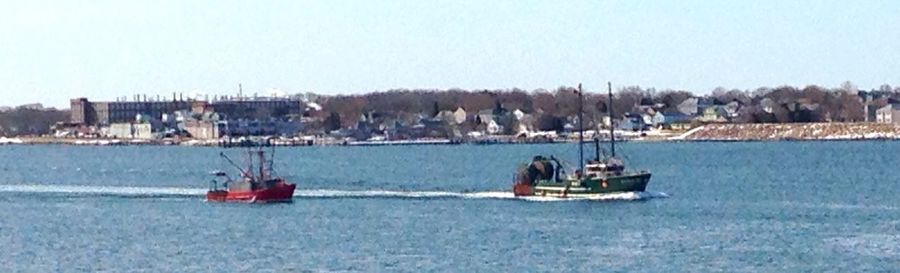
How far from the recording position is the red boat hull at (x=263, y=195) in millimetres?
50344

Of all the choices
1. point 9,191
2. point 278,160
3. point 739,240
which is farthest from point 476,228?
point 278,160

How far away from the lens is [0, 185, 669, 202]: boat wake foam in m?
49.2

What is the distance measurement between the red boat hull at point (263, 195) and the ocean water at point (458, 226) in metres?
0.77

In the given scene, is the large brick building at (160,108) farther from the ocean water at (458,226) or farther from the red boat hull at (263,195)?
the red boat hull at (263,195)

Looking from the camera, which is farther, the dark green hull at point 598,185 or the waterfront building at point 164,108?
the waterfront building at point 164,108

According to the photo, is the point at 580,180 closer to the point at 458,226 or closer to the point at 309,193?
the point at 458,226

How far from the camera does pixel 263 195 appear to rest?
50344 mm

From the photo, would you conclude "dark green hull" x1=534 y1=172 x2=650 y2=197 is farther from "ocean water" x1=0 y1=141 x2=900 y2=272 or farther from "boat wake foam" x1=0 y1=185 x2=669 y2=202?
"ocean water" x1=0 y1=141 x2=900 y2=272

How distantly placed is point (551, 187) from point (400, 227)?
9.11 m

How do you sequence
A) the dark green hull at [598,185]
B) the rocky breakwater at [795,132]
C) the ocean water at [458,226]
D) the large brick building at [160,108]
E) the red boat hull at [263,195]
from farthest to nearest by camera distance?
the large brick building at [160,108], the rocky breakwater at [795,132], the red boat hull at [263,195], the dark green hull at [598,185], the ocean water at [458,226]

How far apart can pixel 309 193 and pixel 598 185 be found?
33.9 feet

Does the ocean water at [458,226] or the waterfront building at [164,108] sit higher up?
the waterfront building at [164,108]

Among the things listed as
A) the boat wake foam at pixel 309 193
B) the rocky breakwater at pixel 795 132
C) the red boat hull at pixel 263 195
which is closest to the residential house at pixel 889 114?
the rocky breakwater at pixel 795 132

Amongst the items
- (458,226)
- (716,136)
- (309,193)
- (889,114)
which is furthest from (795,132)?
(458,226)
